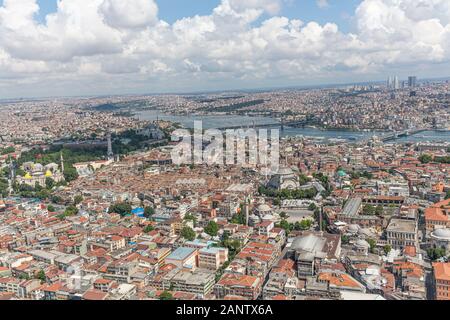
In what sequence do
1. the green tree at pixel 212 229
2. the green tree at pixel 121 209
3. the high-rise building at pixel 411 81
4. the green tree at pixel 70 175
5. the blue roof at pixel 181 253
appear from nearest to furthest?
the blue roof at pixel 181 253 < the green tree at pixel 212 229 < the green tree at pixel 121 209 < the green tree at pixel 70 175 < the high-rise building at pixel 411 81

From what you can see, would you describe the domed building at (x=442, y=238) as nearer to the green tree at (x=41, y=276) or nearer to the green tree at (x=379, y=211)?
the green tree at (x=379, y=211)

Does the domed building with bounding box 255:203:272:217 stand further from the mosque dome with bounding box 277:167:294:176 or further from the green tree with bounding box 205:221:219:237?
the mosque dome with bounding box 277:167:294:176

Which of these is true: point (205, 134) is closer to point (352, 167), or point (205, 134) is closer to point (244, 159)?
point (244, 159)

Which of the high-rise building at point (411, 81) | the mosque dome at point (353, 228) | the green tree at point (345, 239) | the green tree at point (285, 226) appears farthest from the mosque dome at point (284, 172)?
the high-rise building at point (411, 81)

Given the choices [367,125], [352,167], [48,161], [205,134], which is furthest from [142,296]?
[367,125]

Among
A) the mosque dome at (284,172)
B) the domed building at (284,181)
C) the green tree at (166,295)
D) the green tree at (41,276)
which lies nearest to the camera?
the green tree at (166,295)

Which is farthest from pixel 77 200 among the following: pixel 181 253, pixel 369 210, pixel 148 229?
pixel 369 210
